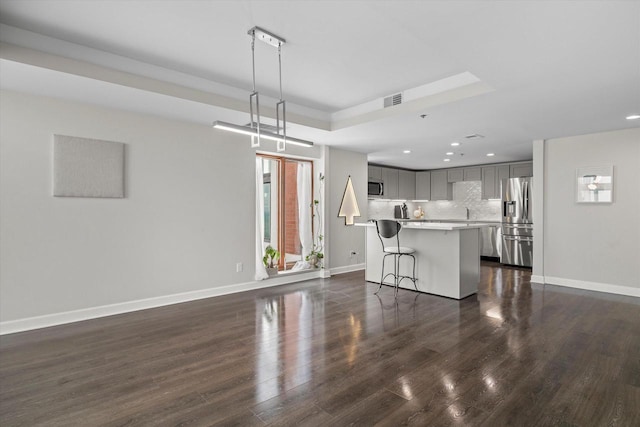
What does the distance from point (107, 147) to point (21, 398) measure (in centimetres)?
267

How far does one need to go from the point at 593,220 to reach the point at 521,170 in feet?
9.28

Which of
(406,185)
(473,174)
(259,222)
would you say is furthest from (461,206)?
(259,222)

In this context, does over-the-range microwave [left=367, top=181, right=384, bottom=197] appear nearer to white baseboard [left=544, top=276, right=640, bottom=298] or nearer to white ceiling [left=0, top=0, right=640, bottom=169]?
white ceiling [left=0, top=0, right=640, bottom=169]

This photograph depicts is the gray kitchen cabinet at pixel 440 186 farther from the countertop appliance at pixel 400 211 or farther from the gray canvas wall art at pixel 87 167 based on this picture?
the gray canvas wall art at pixel 87 167

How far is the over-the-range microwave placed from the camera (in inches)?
320

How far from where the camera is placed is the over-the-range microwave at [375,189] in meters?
8.14

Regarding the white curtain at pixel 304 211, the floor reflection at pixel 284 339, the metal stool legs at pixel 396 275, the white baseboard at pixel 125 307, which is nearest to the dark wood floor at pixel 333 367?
the floor reflection at pixel 284 339

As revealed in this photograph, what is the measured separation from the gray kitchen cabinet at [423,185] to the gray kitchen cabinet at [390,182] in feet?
3.46

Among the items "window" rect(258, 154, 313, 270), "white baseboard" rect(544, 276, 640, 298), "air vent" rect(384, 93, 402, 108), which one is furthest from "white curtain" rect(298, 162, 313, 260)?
"white baseboard" rect(544, 276, 640, 298)

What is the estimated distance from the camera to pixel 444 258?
15.5 feet

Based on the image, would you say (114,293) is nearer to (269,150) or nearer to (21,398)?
(21,398)

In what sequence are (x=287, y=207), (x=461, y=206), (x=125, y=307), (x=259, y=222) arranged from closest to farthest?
(x=125, y=307) < (x=259, y=222) < (x=287, y=207) < (x=461, y=206)

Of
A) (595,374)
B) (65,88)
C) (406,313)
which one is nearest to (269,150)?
(65,88)

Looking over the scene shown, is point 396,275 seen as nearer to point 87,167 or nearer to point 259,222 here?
point 259,222
